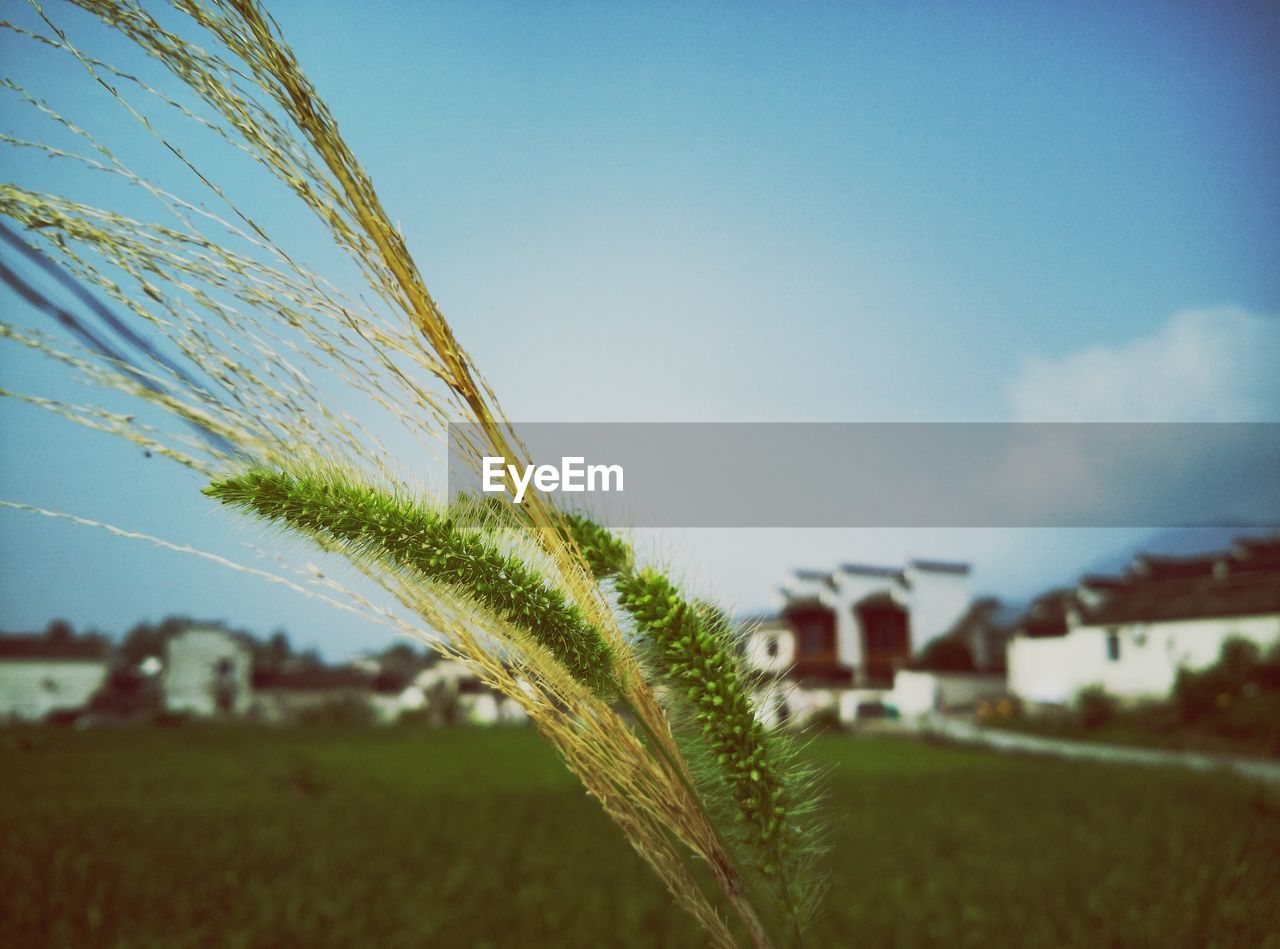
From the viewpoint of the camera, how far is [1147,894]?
14.3 feet

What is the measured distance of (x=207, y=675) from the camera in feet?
111

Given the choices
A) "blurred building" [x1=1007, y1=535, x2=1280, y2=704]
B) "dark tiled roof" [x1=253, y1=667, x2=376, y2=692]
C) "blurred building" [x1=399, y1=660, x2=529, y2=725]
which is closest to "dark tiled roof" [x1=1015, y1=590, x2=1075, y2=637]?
"blurred building" [x1=1007, y1=535, x2=1280, y2=704]

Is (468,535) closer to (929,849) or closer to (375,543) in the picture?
(375,543)

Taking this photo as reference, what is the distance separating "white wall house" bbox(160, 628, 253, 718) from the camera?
1216 inches

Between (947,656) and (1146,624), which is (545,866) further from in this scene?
(947,656)

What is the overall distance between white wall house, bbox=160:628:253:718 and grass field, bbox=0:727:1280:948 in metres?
20.1

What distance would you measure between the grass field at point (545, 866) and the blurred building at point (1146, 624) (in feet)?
43.3

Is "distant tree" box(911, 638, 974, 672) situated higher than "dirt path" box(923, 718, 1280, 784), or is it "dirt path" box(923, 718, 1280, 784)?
"distant tree" box(911, 638, 974, 672)

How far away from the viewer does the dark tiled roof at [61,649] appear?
13777 mm

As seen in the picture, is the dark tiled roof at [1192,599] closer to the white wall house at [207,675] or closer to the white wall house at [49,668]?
the white wall house at [49,668]

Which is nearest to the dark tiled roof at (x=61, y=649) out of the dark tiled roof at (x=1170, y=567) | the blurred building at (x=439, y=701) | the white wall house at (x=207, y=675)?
the white wall house at (x=207, y=675)

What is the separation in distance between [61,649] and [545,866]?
1341cm

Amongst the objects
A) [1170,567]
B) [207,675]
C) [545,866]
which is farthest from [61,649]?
[1170,567]

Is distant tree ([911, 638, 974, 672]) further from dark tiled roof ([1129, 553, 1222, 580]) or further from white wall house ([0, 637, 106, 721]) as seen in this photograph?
white wall house ([0, 637, 106, 721])
